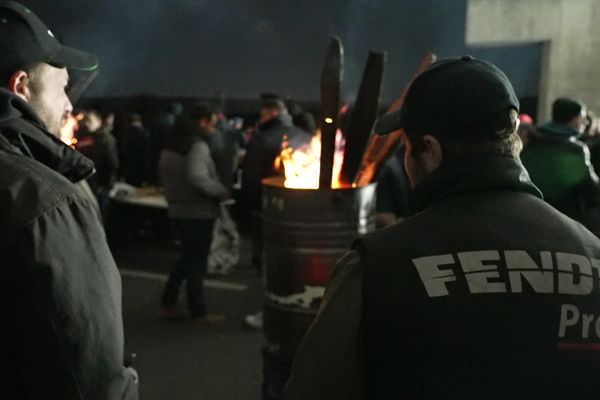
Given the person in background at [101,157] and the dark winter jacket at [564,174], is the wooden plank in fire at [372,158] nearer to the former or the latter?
the dark winter jacket at [564,174]

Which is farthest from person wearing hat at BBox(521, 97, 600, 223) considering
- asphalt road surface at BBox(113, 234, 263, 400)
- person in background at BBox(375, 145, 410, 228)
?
asphalt road surface at BBox(113, 234, 263, 400)

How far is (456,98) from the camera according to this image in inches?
64.0

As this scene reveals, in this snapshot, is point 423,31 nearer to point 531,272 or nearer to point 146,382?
point 146,382

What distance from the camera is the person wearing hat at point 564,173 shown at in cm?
458

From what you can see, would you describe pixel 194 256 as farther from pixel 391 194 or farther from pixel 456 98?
pixel 456 98

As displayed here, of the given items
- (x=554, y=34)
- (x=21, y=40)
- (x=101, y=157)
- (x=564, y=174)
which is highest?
(x=554, y=34)

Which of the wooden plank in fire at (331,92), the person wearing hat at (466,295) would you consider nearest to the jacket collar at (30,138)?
the person wearing hat at (466,295)

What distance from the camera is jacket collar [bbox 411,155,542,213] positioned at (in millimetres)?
1588

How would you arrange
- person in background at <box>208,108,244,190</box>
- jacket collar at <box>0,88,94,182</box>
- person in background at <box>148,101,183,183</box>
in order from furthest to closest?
person in background at <box>148,101,183,183</box> < person in background at <box>208,108,244,190</box> < jacket collar at <box>0,88,94,182</box>

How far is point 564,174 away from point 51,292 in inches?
147

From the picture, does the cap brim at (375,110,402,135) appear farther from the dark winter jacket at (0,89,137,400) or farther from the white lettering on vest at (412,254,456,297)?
the dark winter jacket at (0,89,137,400)

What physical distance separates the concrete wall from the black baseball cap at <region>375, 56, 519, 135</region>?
7994mm

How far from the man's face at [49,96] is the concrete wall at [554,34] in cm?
799

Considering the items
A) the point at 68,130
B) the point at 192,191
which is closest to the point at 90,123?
the point at 192,191
